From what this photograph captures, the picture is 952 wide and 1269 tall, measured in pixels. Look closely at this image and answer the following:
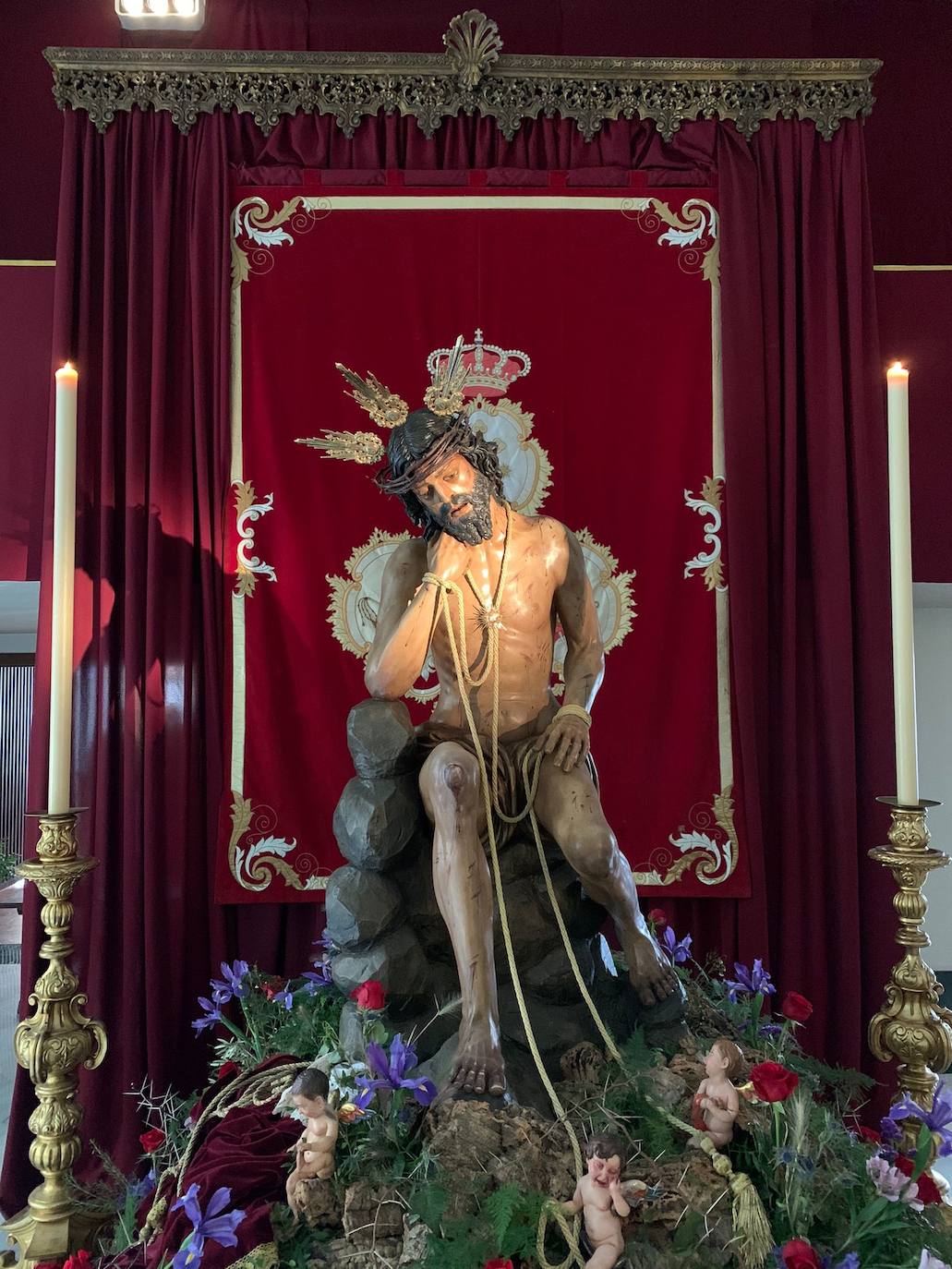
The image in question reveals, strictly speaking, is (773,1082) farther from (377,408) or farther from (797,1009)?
(377,408)

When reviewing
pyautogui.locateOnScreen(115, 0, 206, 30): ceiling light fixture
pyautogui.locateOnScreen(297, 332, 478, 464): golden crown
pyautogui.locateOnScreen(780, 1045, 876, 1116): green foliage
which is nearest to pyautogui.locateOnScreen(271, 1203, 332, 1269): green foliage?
pyautogui.locateOnScreen(780, 1045, 876, 1116): green foliage

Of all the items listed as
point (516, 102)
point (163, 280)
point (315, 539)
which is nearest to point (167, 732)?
point (315, 539)

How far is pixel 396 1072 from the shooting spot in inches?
59.1

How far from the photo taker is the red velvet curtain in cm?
290

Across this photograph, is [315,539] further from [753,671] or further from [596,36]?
[596,36]

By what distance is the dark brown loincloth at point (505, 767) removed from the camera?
1.90 m

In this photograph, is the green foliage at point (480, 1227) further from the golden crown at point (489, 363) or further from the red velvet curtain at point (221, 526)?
the golden crown at point (489, 363)

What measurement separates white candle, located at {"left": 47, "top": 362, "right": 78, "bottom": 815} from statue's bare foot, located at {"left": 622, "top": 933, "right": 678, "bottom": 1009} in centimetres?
113

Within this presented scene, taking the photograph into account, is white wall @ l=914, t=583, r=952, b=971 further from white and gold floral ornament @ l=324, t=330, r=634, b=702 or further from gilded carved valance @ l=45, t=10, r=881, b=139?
gilded carved valance @ l=45, t=10, r=881, b=139

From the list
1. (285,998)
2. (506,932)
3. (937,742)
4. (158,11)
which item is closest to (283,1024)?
(285,998)

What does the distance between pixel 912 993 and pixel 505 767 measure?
863mm

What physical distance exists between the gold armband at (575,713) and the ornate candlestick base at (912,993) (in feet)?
1.93

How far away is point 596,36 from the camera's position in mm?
3188

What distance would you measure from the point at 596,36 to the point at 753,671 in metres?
2.18
